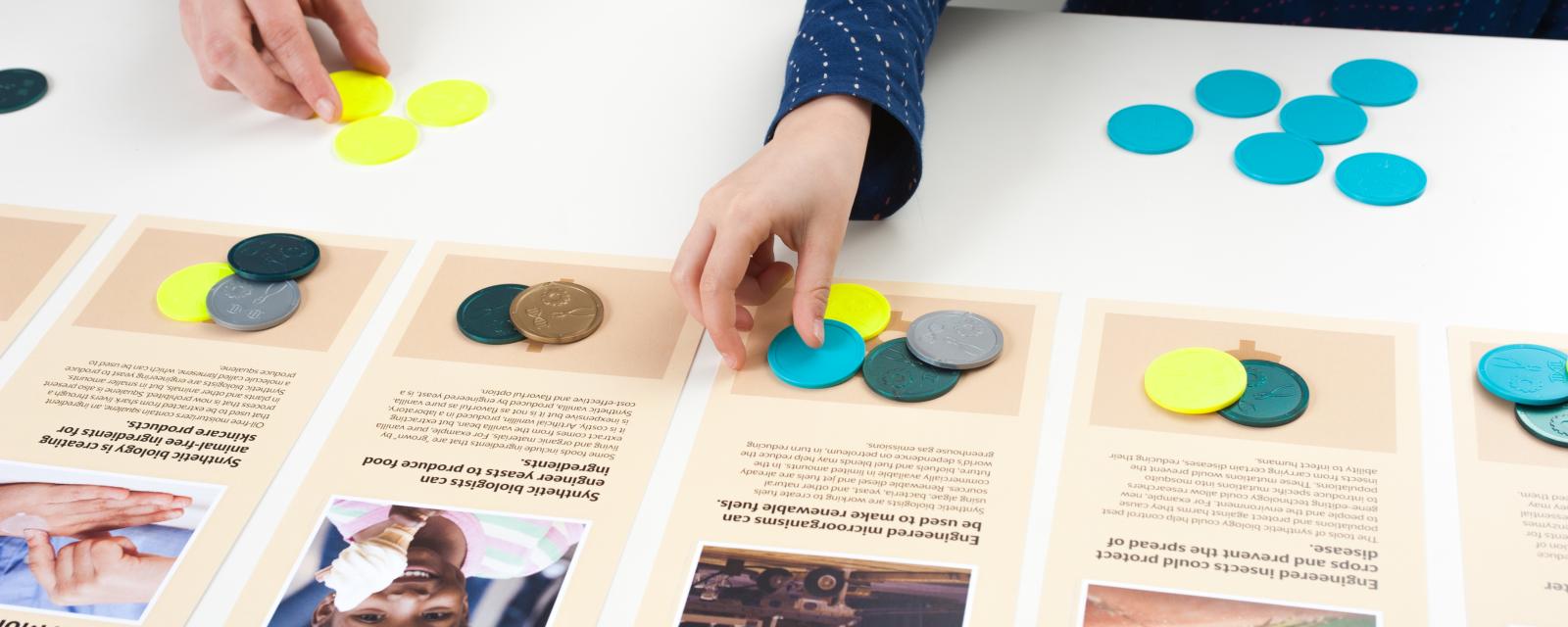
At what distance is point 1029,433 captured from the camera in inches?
40.5

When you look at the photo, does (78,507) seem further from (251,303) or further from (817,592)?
(817,592)

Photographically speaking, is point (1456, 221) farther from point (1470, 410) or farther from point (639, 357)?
point (639, 357)

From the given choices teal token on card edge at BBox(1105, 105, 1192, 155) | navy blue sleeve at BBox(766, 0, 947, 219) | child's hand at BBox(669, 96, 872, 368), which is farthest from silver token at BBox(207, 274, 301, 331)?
teal token on card edge at BBox(1105, 105, 1192, 155)

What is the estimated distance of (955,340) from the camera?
1110 millimetres

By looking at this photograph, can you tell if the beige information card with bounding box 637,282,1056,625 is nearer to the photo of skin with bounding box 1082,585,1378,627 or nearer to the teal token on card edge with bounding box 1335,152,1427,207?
the photo of skin with bounding box 1082,585,1378,627

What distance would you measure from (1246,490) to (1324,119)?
54 cm

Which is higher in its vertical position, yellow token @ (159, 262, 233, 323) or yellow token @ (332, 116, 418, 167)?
yellow token @ (332, 116, 418, 167)

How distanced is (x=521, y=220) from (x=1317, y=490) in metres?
0.79

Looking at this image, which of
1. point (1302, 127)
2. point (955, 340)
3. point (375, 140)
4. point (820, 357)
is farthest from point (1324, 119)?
point (375, 140)

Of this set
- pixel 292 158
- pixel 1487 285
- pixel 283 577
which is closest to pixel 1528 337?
pixel 1487 285

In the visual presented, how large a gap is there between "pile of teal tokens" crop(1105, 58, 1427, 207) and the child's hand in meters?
0.34

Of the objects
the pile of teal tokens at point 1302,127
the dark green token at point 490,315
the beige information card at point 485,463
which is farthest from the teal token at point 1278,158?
the dark green token at point 490,315

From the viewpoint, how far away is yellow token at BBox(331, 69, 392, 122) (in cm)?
147

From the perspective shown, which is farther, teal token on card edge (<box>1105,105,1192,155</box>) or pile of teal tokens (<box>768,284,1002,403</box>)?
teal token on card edge (<box>1105,105,1192,155</box>)
